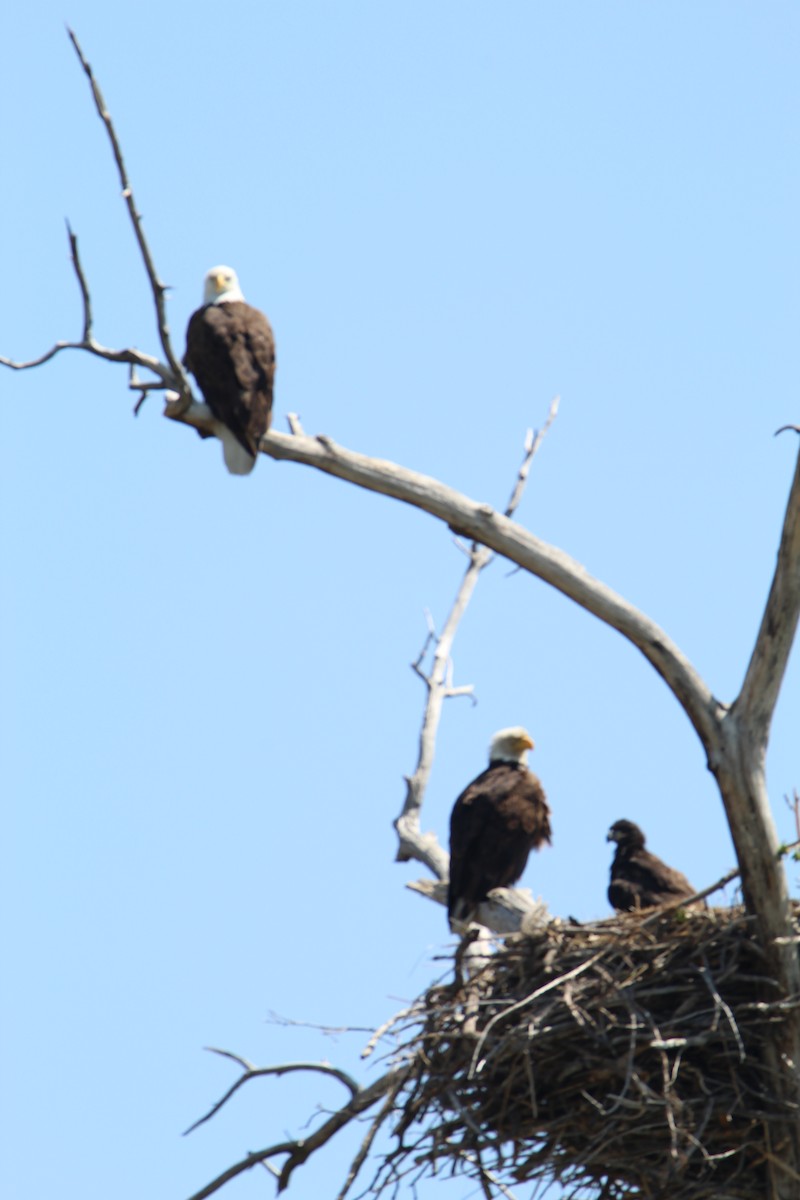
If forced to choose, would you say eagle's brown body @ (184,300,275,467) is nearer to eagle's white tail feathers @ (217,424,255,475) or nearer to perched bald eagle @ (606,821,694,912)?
eagle's white tail feathers @ (217,424,255,475)

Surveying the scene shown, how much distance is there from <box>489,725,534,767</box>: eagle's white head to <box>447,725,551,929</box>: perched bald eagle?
135 millimetres

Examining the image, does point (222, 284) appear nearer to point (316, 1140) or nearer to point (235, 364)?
point (235, 364)

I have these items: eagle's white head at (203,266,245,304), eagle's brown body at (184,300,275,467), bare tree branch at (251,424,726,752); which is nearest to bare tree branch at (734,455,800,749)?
bare tree branch at (251,424,726,752)

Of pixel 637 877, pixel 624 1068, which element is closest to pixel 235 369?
pixel 637 877

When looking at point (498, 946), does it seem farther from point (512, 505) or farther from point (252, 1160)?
point (512, 505)

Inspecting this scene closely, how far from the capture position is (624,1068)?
6.03 meters

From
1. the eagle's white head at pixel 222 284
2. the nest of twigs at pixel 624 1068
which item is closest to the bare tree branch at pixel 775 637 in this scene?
the nest of twigs at pixel 624 1068

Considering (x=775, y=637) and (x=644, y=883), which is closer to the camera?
(x=775, y=637)

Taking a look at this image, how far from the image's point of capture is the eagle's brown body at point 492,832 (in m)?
8.08

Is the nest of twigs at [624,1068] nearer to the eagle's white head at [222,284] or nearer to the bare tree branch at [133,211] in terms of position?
the bare tree branch at [133,211]

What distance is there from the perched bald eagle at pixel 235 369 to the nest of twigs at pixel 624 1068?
7.41 ft

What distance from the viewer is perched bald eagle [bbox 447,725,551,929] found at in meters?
8.08

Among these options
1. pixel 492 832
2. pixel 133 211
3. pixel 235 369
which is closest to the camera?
pixel 133 211

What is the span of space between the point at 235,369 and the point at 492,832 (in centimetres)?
228
